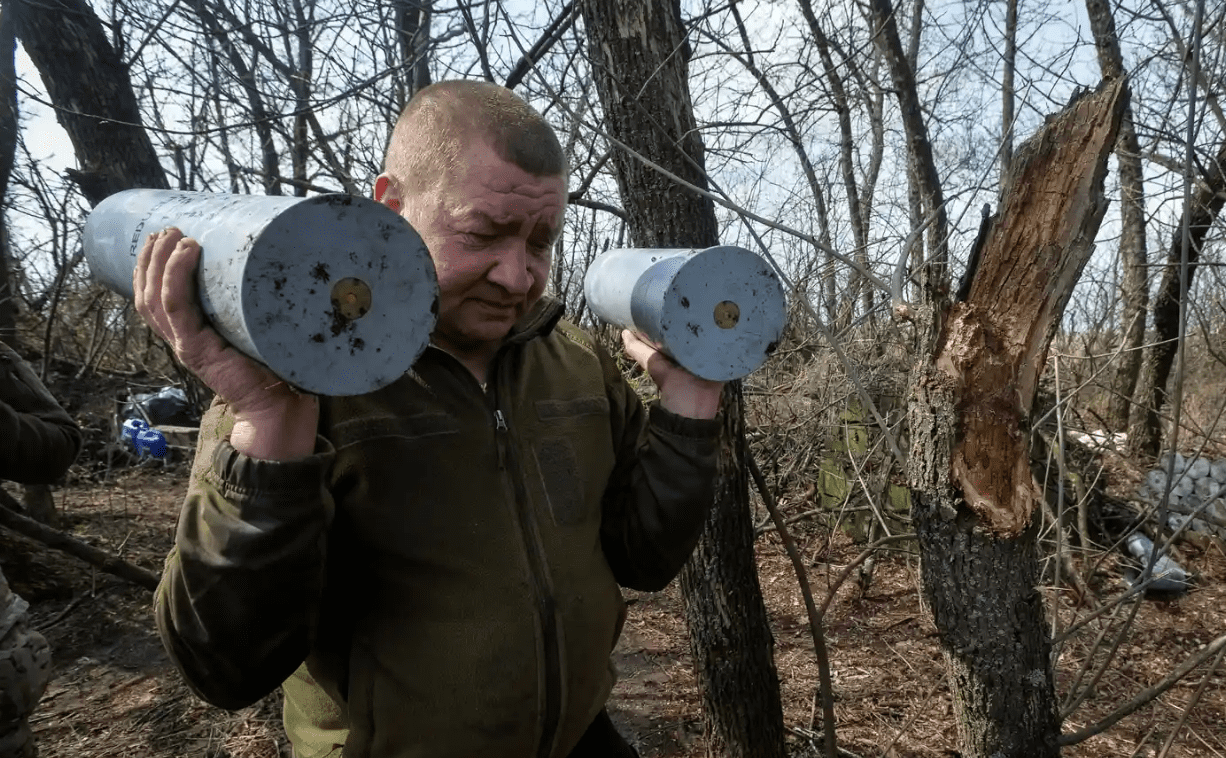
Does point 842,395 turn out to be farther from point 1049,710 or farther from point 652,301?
point 652,301

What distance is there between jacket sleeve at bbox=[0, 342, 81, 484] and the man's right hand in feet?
6.41

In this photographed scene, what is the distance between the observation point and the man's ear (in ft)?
4.37

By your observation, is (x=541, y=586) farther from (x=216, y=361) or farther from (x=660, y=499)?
(x=216, y=361)

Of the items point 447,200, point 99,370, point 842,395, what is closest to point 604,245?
point 842,395

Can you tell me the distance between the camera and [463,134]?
1.25 metres

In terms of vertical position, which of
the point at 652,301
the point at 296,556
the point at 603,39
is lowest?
the point at 296,556

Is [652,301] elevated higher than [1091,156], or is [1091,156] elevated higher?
[1091,156]

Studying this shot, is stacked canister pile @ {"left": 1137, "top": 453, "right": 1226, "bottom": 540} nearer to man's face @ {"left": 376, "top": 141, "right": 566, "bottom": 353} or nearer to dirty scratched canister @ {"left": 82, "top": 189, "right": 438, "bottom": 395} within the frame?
man's face @ {"left": 376, "top": 141, "right": 566, "bottom": 353}

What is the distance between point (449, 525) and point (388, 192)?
61cm

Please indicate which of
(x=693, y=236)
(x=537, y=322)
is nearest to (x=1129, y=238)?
(x=693, y=236)

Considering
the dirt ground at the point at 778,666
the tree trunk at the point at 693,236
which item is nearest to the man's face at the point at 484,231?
the tree trunk at the point at 693,236

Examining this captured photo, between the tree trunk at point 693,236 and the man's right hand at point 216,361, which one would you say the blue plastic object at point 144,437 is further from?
the man's right hand at point 216,361

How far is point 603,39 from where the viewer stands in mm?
2510

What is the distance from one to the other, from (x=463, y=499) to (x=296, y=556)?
1.00ft
